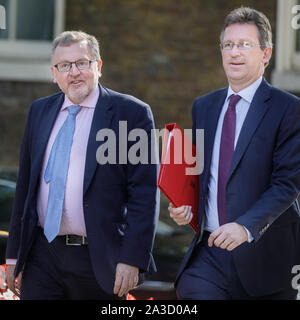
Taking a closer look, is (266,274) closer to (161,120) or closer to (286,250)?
(286,250)

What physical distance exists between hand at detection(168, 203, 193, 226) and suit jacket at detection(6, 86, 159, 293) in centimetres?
18

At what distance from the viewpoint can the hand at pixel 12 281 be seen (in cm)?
395

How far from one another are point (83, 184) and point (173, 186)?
508 millimetres

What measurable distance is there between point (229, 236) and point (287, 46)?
633cm

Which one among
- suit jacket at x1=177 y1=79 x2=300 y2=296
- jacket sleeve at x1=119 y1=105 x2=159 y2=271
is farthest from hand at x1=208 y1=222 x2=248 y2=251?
jacket sleeve at x1=119 y1=105 x2=159 y2=271

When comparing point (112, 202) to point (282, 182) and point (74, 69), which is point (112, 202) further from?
point (282, 182)

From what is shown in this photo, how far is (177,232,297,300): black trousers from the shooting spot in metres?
3.58

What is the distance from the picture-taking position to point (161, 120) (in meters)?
9.16

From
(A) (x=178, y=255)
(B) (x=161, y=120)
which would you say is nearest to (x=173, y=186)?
(A) (x=178, y=255)

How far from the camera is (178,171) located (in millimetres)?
3576

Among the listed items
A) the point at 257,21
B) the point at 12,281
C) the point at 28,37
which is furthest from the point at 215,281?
the point at 28,37

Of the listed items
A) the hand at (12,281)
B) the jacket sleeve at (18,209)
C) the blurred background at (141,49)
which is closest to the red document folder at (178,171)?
the jacket sleeve at (18,209)

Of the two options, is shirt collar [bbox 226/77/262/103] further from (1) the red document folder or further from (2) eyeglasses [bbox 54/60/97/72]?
(2) eyeglasses [bbox 54/60/97/72]

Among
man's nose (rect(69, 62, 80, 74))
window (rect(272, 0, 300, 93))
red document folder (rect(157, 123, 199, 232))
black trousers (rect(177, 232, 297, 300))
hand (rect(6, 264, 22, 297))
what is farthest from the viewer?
window (rect(272, 0, 300, 93))
